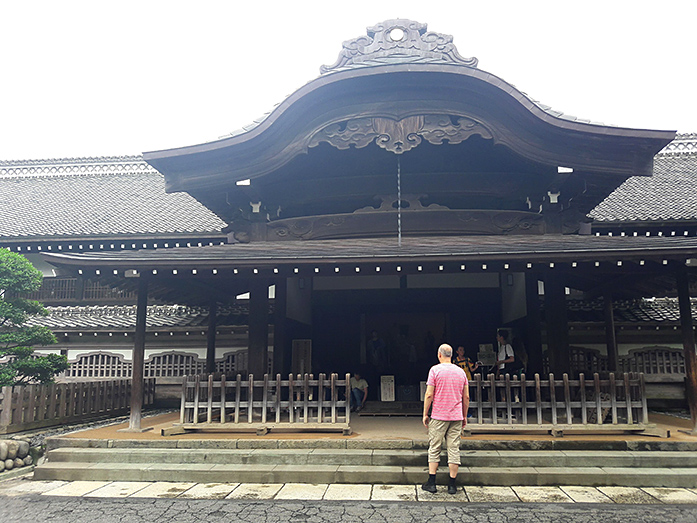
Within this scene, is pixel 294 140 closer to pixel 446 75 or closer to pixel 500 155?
pixel 446 75

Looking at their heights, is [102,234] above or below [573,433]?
above

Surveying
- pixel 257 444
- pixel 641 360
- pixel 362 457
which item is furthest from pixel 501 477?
Result: pixel 641 360

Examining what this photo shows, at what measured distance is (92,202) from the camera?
18.7m

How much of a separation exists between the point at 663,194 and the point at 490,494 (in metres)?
13.9

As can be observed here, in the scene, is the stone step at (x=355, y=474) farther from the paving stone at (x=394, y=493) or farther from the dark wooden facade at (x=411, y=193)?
the dark wooden facade at (x=411, y=193)

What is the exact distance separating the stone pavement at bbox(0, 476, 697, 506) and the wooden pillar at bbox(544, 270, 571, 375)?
327 centimetres

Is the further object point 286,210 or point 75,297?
point 75,297

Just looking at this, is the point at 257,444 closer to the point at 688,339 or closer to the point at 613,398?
the point at 613,398

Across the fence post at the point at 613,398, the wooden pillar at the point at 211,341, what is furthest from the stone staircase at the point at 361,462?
the wooden pillar at the point at 211,341

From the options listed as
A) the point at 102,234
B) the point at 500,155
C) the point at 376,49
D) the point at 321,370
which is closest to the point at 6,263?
the point at 102,234

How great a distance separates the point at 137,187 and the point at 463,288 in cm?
1486

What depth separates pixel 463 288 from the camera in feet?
36.8

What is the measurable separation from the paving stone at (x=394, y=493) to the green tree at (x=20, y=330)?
7.69 meters

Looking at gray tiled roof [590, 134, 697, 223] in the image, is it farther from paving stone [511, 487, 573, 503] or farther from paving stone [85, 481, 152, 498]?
→ paving stone [85, 481, 152, 498]
